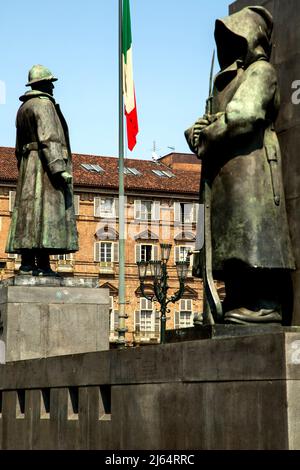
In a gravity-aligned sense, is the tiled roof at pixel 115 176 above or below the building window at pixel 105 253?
above

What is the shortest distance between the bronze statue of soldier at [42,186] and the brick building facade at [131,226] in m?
59.8

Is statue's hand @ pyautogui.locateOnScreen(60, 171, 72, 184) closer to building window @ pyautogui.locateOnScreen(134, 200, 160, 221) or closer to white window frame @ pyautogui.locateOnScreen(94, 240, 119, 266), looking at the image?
white window frame @ pyautogui.locateOnScreen(94, 240, 119, 266)

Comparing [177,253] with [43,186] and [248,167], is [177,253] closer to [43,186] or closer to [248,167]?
[43,186]

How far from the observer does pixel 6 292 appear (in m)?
15.2

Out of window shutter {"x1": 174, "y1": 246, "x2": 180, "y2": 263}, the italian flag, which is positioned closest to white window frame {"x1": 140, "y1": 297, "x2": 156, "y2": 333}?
window shutter {"x1": 174, "y1": 246, "x2": 180, "y2": 263}

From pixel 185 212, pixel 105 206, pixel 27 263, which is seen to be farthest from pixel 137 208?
pixel 27 263

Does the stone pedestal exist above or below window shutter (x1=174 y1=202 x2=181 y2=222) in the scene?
below

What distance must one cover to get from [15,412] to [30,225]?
3270 mm

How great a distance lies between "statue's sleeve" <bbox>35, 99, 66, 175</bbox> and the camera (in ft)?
50.9

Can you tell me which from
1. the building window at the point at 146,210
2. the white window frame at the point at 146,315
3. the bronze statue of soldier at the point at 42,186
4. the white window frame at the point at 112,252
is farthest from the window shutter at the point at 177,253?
the bronze statue of soldier at the point at 42,186

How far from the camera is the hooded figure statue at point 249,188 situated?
915 centimetres

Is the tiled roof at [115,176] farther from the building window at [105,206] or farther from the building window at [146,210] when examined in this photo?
the building window at [105,206]
